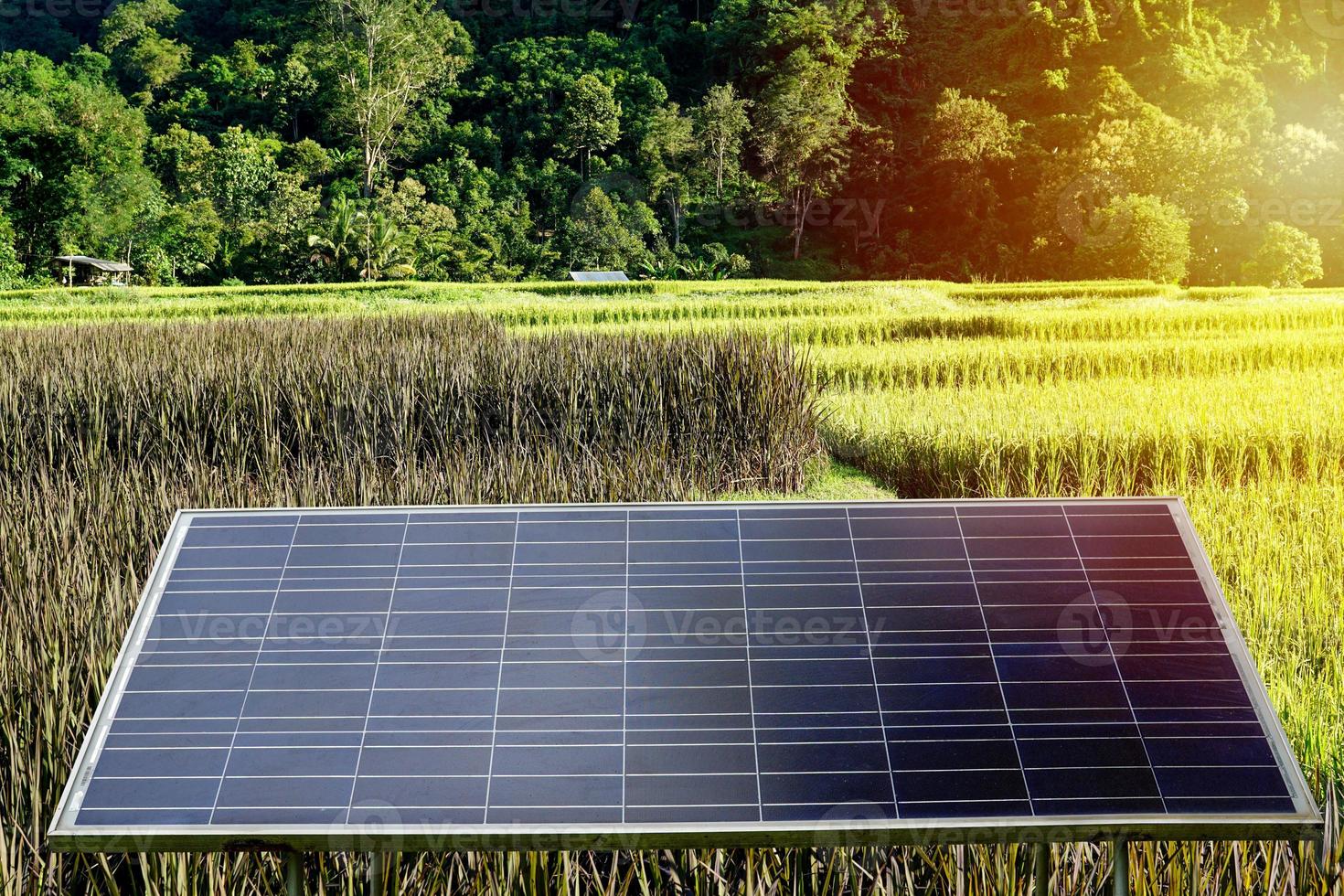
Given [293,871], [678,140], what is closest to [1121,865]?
[293,871]

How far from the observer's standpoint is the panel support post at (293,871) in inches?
68.4

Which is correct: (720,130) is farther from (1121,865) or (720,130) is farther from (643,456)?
(1121,865)

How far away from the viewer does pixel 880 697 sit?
1.84m

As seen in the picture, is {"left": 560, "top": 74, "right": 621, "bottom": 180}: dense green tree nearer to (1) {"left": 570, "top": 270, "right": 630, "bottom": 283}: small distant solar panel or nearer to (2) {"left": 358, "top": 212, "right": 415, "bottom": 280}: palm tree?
(1) {"left": 570, "top": 270, "right": 630, "bottom": 283}: small distant solar panel

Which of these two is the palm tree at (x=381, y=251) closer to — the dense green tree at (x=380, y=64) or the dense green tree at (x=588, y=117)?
the dense green tree at (x=380, y=64)

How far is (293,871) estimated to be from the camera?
174cm

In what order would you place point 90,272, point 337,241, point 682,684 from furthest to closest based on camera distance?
point 90,272 → point 337,241 → point 682,684

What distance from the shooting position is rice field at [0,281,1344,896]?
7.52 feet

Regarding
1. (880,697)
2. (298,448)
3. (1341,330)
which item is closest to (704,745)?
(880,697)

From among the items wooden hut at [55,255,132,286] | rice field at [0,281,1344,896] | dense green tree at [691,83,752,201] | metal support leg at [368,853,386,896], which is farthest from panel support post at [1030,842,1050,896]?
dense green tree at [691,83,752,201]

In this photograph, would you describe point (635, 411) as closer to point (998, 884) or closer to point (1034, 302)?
point (998, 884)

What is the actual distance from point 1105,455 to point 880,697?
18.0 ft

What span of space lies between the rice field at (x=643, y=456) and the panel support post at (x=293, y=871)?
0.38 metres

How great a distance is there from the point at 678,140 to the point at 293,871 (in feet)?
123
